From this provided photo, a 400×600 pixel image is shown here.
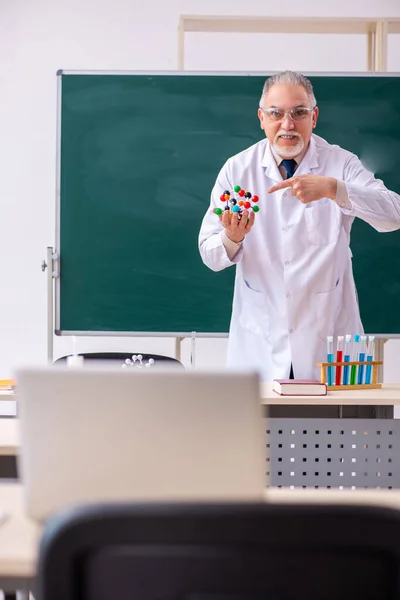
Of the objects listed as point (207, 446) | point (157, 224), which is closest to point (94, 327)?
point (157, 224)

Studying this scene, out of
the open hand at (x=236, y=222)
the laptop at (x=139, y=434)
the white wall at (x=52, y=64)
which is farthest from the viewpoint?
the white wall at (x=52, y=64)

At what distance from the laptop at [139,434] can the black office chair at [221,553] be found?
355 mm

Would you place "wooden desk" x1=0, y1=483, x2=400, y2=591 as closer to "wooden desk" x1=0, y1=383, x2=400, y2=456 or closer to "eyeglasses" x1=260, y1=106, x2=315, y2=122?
"wooden desk" x1=0, y1=383, x2=400, y2=456

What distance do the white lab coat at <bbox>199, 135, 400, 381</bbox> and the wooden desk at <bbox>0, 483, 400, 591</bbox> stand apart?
59.9 inches

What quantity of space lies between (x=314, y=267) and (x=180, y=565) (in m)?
2.51

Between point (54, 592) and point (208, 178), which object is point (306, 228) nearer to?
point (208, 178)

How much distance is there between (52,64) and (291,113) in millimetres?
2123

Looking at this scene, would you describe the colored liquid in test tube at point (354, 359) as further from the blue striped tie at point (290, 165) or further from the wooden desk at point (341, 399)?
the blue striped tie at point (290, 165)

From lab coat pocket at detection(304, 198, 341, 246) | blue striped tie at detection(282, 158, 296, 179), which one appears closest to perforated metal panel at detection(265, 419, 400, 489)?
lab coat pocket at detection(304, 198, 341, 246)

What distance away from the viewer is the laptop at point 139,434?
3.21ft

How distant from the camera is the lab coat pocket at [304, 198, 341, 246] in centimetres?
309

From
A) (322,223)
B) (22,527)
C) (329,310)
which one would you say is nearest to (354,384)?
(329,310)

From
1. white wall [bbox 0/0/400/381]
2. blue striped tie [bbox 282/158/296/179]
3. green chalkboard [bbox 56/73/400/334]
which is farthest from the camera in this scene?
white wall [bbox 0/0/400/381]

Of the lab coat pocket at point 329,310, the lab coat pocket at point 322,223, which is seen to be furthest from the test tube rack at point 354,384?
the lab coat pocket at point 322,223
